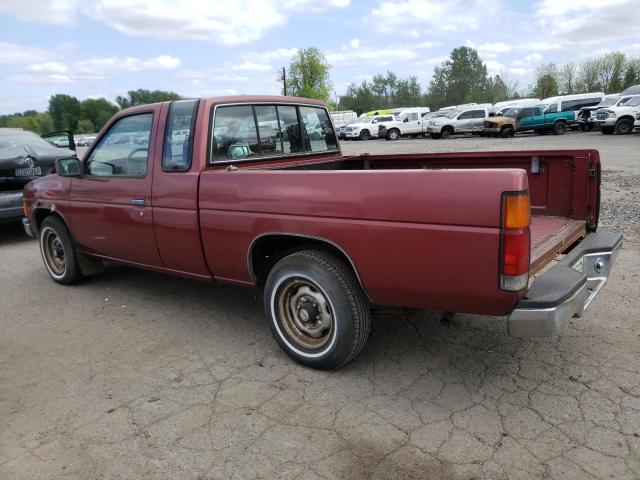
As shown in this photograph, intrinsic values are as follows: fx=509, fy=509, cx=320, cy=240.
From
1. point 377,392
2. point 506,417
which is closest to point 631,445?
point 506,417

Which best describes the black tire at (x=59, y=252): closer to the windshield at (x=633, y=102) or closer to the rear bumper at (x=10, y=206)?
the rear bumper at (x=10, y=206)

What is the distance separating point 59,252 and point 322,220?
12.4 ft

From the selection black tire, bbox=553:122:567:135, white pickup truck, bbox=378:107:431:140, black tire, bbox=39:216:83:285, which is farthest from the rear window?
white pickup truck, bbox=378:107:431:140

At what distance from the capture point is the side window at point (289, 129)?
4.53m

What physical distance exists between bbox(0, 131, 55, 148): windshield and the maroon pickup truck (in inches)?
146

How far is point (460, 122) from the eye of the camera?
31.0m

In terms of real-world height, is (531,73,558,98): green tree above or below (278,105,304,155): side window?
above

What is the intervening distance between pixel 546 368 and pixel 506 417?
26.4 inches

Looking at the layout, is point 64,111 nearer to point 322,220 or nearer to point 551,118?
point 551,118

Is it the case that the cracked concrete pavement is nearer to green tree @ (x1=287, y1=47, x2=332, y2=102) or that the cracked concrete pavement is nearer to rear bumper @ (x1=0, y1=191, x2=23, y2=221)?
rear bumper @ (x1=0, y1=191, x2=23, y2=221)

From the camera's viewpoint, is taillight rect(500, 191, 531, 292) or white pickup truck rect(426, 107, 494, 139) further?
white pickup truck rect(426, 107, 494, 139)

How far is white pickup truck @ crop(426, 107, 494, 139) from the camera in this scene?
30.7 meters

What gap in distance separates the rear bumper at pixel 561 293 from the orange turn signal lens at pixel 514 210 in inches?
17.5

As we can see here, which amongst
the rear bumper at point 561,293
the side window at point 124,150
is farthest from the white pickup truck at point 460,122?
the rear bumper at point 561,293
